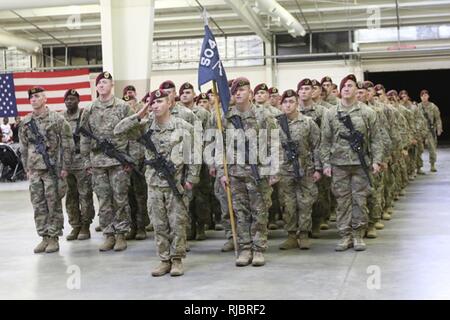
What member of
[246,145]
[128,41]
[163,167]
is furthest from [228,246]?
[128,41]

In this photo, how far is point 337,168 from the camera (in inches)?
241

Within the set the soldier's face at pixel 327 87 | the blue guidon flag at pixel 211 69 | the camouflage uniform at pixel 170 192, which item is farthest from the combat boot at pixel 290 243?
the soldier's face at pixel 327 87

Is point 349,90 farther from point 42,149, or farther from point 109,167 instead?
point 42,149

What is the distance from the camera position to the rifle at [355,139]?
6.01 metres

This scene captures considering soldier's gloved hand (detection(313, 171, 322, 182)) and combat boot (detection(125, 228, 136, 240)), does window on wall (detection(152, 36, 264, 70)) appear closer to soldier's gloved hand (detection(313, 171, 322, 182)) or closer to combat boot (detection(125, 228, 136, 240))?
combat boot (detection(125, 228, 136, 240))

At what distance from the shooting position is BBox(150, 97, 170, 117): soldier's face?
5.28 meters

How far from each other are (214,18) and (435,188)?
32.7ft

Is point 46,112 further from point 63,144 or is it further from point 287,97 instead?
point 287,97

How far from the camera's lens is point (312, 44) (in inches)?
820

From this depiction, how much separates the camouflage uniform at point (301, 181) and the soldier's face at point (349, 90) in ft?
1.52

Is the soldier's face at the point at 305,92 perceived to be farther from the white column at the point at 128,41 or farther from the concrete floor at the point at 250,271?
the white column at the point at 128,41

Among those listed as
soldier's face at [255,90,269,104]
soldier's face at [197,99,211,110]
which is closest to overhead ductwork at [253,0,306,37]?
soldier's face at [197,99,211,110]
